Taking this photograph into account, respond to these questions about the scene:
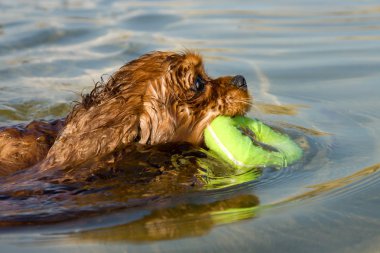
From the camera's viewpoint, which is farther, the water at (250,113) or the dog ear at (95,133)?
the dog ear at (95,133)

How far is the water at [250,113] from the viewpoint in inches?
206

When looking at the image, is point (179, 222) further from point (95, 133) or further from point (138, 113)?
point (138, 113)

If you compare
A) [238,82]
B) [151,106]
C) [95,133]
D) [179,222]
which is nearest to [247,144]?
[238,82]

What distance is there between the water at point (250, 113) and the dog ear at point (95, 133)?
1.15 feet

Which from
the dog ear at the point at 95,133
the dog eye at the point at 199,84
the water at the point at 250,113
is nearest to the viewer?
the water at the point at 250,113

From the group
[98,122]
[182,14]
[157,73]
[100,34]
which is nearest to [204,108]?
[157,73]

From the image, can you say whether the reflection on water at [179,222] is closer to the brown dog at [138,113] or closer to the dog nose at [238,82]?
the brown dog at [138,113]

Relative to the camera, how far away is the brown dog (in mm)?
6520

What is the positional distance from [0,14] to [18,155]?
8.70 meters

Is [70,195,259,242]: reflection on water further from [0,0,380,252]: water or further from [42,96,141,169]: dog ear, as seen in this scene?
[42,96,141,169]: dog ear

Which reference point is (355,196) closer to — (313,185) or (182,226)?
(313,185)

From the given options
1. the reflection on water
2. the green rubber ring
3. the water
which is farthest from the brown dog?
the reflection on water

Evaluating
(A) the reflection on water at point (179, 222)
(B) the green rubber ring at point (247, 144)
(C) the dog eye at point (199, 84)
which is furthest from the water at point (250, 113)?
(C) the dog eye at point (199, 84)

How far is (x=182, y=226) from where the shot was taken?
17.7 feet
